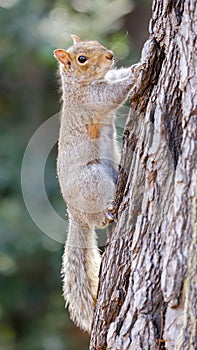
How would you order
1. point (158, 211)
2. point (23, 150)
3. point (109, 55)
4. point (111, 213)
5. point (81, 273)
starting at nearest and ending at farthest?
point (158, 211), point (111, 213), point (81, 273), point (109, 55), point (23, 150)

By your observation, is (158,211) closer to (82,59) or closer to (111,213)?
(111,213)

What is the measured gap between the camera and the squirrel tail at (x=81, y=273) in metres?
2.67

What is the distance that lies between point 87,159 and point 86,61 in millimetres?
448

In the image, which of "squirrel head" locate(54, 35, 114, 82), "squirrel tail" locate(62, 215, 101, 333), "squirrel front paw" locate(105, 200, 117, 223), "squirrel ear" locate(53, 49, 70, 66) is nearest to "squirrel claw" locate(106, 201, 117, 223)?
"squirrel front paw" locate(105, 200, 117, 223)

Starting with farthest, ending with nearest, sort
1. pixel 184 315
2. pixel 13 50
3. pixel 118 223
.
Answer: pixel 13 50 → pixel 118 223 → pixel 184 315

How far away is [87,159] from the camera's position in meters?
2.88

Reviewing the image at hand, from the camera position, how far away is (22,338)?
19.0 feet

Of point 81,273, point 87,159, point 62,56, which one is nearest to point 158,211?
point 81,273

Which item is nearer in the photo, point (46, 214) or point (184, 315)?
point (184, 315)

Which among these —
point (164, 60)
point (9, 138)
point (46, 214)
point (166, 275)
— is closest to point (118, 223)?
point (166, 275)

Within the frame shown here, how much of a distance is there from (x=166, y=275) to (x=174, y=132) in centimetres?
40

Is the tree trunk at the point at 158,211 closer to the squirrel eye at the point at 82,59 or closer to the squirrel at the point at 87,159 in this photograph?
the squirrel at the point at 87,159

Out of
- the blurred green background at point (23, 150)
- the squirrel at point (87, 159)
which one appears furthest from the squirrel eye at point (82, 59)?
the blurred green background at point (23, 150)

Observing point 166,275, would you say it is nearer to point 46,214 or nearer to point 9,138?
point 46,214
